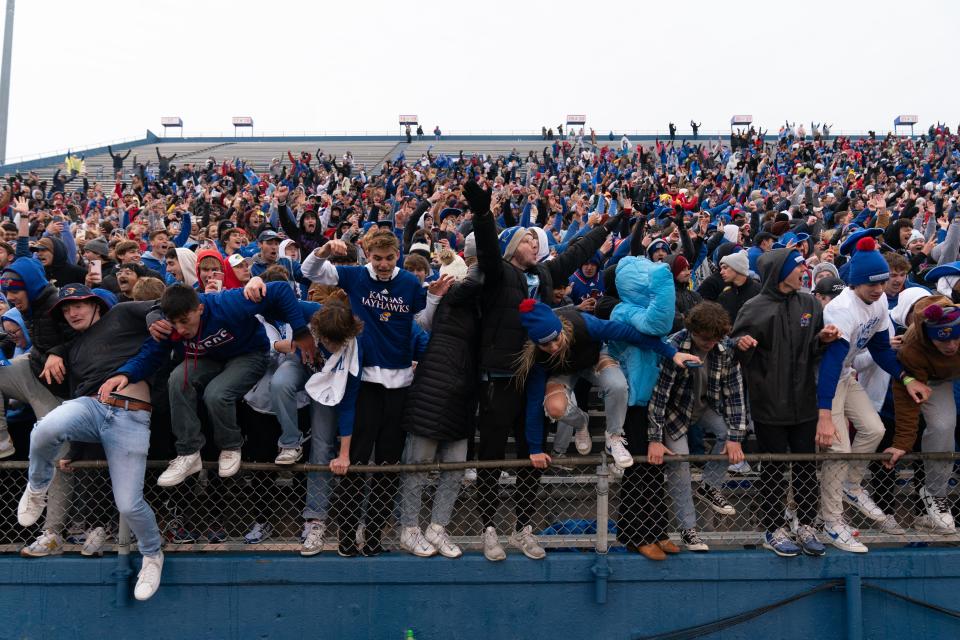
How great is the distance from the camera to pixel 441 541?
15.1 ft

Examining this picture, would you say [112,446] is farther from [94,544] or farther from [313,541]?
[313,541]

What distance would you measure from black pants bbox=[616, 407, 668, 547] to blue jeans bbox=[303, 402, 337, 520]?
200 centimetres

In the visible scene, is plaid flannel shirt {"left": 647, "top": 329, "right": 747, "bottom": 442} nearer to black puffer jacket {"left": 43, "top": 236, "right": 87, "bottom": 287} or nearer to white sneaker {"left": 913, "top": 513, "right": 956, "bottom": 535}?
white sneaker {"left": 913, "top": 513, "right": 956, "bottom": 535}

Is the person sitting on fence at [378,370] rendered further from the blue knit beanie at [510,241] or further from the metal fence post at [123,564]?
the metal fence post at [123,564]

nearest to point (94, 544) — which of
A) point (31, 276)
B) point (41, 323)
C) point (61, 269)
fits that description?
point (41, 323)

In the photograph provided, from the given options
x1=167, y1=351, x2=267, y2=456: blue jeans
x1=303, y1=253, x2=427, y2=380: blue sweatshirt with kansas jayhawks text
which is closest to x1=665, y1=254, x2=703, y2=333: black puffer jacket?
x1=303, y1=253, x2=427, y2=380: blue sweatshirt with kansas jayhawks text

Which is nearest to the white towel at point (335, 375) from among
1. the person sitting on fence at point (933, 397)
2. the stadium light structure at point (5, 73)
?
the person sitting on fence at point (933, 397)

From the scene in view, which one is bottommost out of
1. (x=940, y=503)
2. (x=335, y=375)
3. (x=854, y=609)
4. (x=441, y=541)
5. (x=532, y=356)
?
(x=854, y=609)

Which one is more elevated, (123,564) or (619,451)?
(619,451)

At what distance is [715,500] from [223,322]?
3.89 metres

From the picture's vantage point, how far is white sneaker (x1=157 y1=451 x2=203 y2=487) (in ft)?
14.1

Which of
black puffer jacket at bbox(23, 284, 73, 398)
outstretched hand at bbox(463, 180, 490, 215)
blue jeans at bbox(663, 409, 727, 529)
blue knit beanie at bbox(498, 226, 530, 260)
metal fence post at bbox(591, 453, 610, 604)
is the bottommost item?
metal fence post at bbox(591, 453, 610, 604)

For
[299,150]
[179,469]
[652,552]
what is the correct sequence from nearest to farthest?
[179,469] → [652,552] → [299,150]

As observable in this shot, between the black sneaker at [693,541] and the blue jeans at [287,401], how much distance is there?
2.74 m
